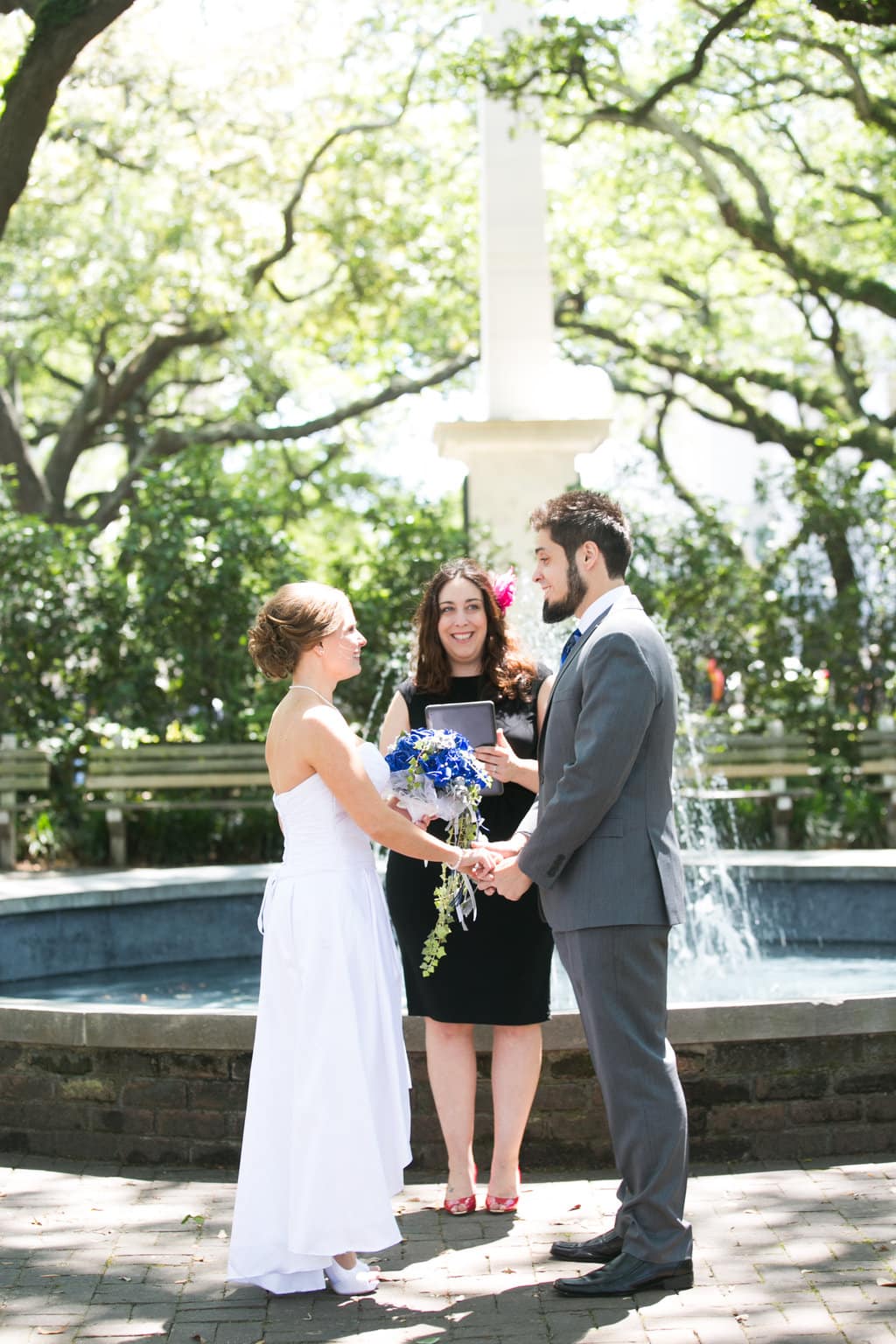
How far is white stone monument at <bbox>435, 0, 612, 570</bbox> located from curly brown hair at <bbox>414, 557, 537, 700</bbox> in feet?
19.7

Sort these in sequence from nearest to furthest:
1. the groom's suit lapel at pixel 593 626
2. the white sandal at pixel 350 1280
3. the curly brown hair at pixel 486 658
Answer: the white sandal at pixel 350 1280
the groom's suit lapel at pixel 593 626
the curly brown hair at pixel 486 658

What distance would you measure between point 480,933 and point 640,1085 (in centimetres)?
95

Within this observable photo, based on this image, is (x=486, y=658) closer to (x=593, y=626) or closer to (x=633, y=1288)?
(x=593, y=626)

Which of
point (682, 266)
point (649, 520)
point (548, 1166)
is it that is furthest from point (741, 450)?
point (548, 1166)

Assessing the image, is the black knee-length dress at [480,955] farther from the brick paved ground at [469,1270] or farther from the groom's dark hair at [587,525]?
the groom's dark hair at [587,525]

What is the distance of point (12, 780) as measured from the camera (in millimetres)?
12219

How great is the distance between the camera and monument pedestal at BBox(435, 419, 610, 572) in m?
11.0

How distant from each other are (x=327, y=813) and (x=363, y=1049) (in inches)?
25.6

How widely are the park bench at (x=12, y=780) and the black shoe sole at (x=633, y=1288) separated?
883 centimetres

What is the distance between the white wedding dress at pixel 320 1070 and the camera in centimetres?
419

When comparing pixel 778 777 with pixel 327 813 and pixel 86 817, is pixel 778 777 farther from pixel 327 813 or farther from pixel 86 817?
pixel 327 813

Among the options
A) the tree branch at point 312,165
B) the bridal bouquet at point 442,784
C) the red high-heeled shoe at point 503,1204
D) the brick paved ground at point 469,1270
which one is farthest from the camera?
the tree branch at point 312,165

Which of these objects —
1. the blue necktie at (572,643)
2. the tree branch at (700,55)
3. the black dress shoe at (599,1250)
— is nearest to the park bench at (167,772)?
the tree branch at (700,55)

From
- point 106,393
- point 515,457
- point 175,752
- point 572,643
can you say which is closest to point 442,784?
point 572,643
